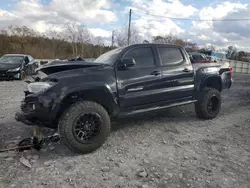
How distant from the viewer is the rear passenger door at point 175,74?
5203 millimetres

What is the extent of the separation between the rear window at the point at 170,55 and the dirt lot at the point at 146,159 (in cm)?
140

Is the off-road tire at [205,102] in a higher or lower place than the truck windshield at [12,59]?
lower

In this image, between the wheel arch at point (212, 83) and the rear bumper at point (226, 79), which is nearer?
the wheel arch at point (212, 83)

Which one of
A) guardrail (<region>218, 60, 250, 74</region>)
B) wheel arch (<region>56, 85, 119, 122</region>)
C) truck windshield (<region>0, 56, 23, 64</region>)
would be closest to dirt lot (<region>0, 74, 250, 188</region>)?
wheel arch (<region>56, 85, 119, 122</region>)

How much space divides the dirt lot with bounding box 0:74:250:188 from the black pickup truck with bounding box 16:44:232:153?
0.39 metres

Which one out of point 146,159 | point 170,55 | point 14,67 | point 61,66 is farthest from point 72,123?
point 14,67

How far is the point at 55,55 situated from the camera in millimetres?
36219

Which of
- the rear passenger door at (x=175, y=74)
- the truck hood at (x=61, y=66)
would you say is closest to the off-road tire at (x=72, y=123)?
the truck hood at (x=61, y=66)

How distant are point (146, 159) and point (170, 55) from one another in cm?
249

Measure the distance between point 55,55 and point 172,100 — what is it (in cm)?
3315

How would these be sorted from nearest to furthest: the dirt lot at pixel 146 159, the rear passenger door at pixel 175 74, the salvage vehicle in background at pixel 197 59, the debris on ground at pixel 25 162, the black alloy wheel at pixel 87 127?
the dirt lot at pixel 146 159 → the debris on ground at pixel 25 162 → the black alloy wheel at pixel 87 127 → the rear passenger door at pixel 175 74 → the salvage vehicle in background at pixel 197 59

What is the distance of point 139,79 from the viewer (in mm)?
4754

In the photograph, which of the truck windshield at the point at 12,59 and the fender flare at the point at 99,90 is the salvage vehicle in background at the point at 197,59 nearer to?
the fender flare at the point at 99,90

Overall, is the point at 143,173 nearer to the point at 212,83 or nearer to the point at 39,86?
the point at 39,86
